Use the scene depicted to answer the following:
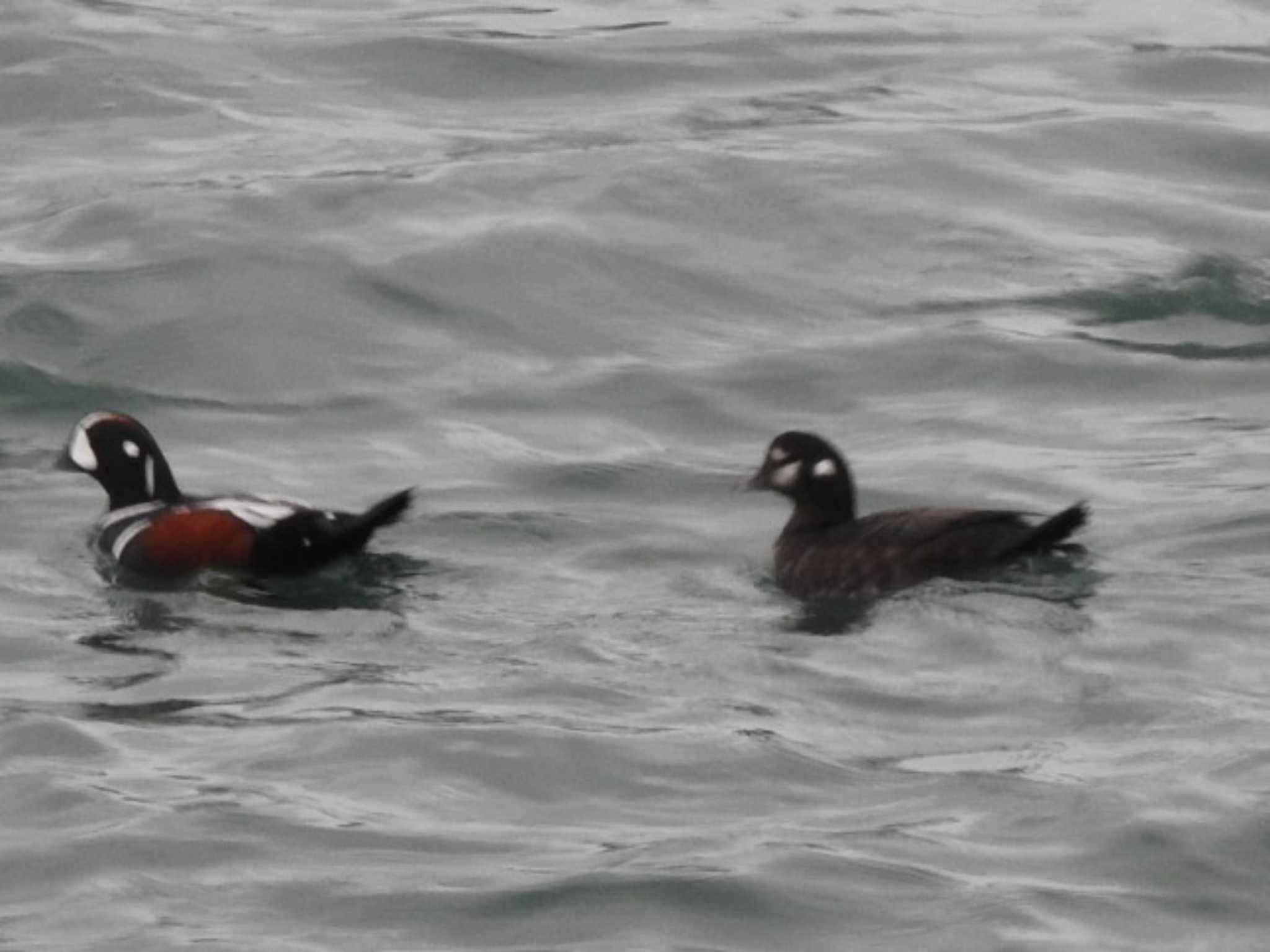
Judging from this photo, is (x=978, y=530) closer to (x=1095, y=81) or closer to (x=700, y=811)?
(x=700, y=811)

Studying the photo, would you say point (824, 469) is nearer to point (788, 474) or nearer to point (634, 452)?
point (788, 474)

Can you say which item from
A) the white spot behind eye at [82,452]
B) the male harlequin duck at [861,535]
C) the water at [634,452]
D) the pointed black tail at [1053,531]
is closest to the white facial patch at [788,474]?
the male harlequin duck at [861,535]

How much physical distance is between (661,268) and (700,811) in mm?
8086

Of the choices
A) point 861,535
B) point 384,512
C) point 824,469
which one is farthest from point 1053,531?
point 384,512

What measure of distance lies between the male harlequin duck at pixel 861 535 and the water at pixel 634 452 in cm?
16

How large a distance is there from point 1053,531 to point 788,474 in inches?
54.5

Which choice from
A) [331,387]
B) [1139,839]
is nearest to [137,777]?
[1139,839]

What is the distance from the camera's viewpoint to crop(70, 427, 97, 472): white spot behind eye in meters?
14.1

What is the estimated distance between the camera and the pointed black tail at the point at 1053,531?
A: 12641 millimetres

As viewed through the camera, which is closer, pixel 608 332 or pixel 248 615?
pixel 248 615

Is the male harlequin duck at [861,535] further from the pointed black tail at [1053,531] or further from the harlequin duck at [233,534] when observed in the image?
the harlequin duck at [233,534]

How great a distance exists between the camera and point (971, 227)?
18.5 m

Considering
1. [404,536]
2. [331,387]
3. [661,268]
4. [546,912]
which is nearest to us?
[546,912]

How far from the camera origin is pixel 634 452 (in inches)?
602
